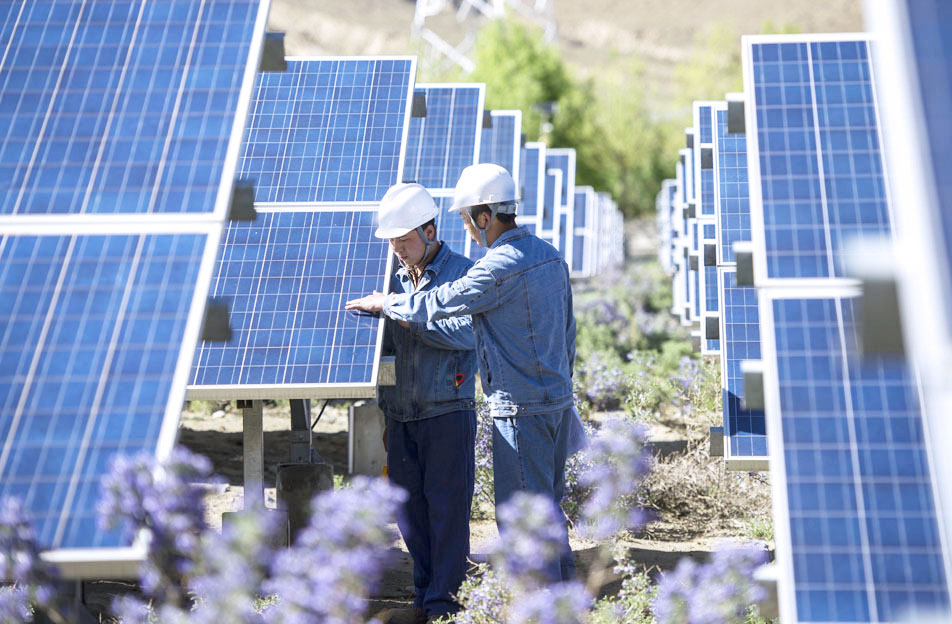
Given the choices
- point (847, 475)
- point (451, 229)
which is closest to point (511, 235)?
point (847, 475)

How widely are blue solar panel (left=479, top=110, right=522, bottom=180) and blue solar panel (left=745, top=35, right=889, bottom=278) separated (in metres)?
9.05

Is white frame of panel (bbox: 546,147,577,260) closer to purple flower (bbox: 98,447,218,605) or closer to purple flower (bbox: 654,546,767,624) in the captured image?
purple flower (bbox: 654,546,767,624)

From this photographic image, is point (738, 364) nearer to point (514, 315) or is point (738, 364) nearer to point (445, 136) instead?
point (514, 315)

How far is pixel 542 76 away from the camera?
47.7m

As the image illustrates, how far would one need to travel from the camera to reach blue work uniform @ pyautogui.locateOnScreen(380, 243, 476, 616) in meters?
6.02

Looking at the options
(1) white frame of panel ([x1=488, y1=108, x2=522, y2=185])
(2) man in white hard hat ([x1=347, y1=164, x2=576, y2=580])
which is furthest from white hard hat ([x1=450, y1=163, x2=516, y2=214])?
(1) white frame of panel ([x1=488, y1=108, x2=522, y2=185])

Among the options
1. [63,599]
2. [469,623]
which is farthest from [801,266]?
[63,599]

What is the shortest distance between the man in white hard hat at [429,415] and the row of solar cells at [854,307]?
1.84m

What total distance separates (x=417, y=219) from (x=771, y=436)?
9.20ft

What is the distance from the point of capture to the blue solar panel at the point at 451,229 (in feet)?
35.0

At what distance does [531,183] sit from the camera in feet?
55.9

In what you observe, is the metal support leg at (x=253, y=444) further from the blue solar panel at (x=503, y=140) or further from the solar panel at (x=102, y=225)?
the blue solar panel at (x=503, y=140)

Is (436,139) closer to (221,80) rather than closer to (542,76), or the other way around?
(221,80)

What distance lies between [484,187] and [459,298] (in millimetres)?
569
